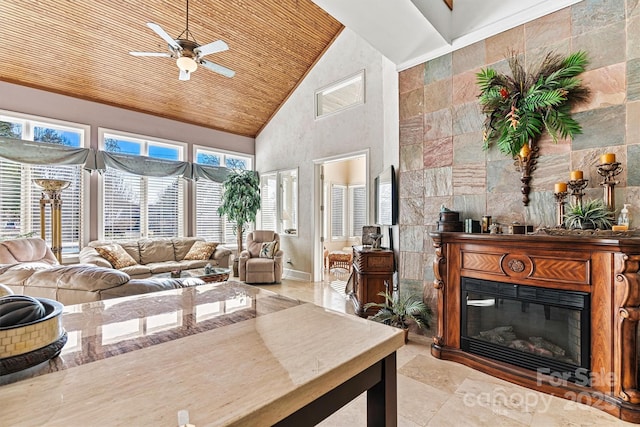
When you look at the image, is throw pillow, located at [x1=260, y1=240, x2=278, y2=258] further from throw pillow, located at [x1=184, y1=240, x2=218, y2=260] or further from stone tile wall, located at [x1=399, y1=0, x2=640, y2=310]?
stone tile wall, located at [x1=399, y1=0, x2=640, y2=310]

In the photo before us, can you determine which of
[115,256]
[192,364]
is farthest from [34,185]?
[192,364]

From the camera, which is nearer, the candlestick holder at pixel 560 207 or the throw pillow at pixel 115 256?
the candlestick holder at pixel 560 207

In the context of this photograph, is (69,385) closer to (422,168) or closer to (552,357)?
(552,357)

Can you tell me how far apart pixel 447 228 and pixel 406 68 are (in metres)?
1.87

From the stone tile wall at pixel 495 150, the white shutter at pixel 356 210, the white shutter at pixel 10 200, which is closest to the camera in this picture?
the stone tile wall at pixel 495 150

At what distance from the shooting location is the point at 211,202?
7.05 metres

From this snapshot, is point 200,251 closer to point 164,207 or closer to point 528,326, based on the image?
point 164,207

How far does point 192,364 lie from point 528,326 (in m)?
2.67

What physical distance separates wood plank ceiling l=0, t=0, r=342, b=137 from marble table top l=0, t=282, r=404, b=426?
4920 mm

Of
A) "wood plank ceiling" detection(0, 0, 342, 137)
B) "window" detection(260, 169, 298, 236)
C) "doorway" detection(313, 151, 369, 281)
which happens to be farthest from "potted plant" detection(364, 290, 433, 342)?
"wood plank ceiling" detection(0, 0, 342, 137)

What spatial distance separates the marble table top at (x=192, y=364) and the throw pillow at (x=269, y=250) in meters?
4.92

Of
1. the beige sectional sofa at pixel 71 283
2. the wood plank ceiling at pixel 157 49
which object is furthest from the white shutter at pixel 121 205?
the beige sectional sofa at pixel 71 283

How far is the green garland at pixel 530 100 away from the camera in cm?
239

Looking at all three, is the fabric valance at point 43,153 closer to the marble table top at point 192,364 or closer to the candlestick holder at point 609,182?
the marble table top at point 192,364
